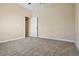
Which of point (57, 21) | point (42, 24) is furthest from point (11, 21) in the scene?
point (57, 21)

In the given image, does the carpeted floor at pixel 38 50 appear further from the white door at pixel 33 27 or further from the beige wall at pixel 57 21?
the white door at pixel 33 27

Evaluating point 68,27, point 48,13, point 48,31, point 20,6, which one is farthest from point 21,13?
point 68,27

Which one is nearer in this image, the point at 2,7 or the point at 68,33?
the point at 2,7

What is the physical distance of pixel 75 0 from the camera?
158cm

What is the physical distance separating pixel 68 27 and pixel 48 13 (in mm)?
1943

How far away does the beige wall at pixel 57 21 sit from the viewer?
20.0 ft

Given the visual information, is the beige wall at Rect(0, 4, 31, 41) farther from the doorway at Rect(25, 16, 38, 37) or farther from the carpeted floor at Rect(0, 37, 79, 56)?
the carpeted floor at Rect(0, 37, 79, 56)

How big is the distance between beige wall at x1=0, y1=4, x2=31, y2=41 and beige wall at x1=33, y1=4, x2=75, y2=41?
5.01 ft

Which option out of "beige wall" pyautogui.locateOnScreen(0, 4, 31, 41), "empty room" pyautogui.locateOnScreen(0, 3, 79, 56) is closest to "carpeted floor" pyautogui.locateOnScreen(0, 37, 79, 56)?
"empty room" pyautogui.locateOnScreen(0, 3, 79, 56)

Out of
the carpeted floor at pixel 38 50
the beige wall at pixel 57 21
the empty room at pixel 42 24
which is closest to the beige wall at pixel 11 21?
the empty room at pixel 42 24

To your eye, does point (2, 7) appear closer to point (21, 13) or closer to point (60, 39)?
point (21, 13)

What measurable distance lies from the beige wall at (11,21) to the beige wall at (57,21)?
1.53 metres

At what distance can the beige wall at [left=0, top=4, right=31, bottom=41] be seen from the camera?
222 inches

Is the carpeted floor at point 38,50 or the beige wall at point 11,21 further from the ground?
the beige wall at point 11,21
